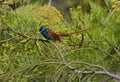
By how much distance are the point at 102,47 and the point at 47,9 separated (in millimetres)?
1536

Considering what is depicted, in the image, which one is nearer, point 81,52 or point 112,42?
point 112,42

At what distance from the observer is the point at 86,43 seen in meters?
2.30

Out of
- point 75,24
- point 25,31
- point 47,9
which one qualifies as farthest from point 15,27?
point 47,9

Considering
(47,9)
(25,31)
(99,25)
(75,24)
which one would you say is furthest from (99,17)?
(47,9)

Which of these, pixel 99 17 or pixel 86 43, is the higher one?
pixel 99 17

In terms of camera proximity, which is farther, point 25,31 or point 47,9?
point 47,9

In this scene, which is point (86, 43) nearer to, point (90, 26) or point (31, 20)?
point (90, 26)

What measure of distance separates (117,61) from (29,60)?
0.49 m

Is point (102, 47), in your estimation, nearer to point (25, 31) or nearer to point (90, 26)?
point (90, 26)

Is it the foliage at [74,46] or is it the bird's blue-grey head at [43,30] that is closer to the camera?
the foliage at [74,46]

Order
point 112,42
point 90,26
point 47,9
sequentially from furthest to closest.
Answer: point 47,9, point 90,26, point 112,42

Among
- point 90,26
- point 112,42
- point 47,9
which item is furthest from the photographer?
point 47,9

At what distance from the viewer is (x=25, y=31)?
2.34m

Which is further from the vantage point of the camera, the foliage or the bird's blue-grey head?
the bird's blue-grey head
